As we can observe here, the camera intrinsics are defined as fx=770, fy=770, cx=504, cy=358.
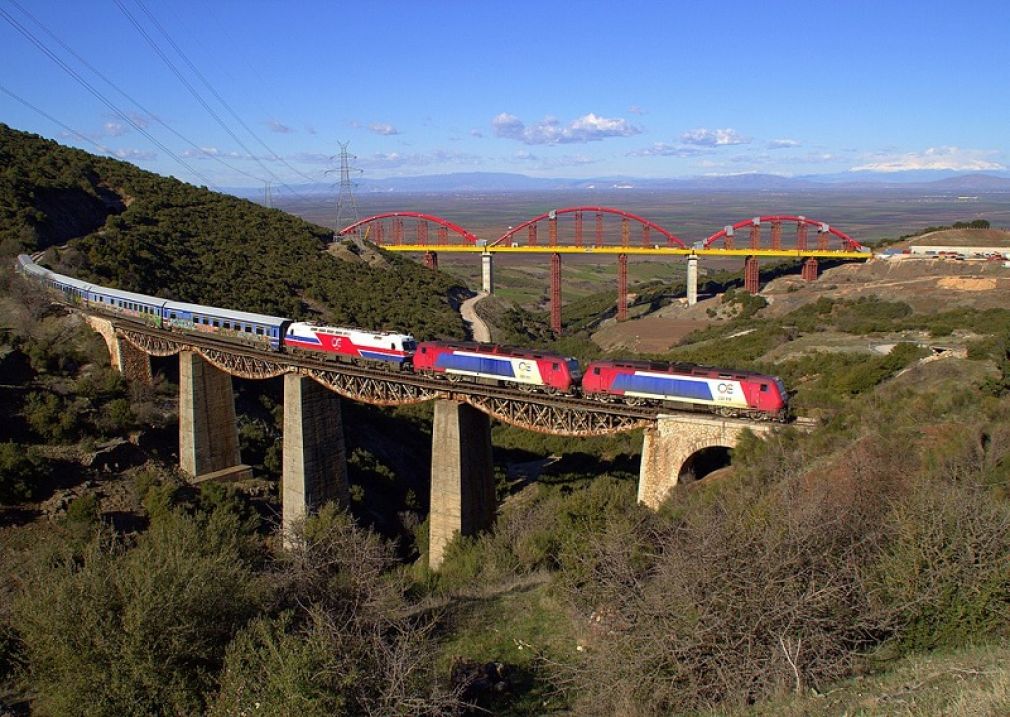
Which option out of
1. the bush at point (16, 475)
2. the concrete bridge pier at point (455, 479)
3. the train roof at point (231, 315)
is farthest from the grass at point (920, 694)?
the train roof at point (231, 315)

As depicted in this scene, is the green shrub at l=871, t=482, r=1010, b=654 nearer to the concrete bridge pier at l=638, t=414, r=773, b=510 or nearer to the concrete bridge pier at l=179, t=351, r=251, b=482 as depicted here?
the concrete bridge pier at l=638, t=414, r=773, b=510

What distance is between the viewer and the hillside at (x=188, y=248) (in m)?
50.8

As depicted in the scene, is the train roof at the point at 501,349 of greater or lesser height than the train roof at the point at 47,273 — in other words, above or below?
below

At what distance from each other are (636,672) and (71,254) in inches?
1997

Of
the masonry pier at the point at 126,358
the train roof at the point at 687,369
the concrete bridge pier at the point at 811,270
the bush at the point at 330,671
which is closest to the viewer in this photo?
the bush at the point at 330,671

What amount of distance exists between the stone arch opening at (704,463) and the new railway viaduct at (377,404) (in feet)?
0.24

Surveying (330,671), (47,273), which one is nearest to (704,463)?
(330,671)

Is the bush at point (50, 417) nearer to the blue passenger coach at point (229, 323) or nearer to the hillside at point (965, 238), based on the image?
the blue passenger coach at point (229, 323)

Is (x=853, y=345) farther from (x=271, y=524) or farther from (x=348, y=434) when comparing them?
(x=271, y=524)

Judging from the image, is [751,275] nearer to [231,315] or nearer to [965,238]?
[965,238]

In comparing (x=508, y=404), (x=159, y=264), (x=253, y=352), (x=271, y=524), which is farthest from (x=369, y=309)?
(x=508, y=404)

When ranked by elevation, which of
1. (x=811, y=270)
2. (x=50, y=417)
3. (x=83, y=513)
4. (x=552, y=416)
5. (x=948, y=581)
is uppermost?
(x=811, y=270)

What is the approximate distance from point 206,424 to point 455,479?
13.4m

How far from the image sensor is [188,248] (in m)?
58.9
